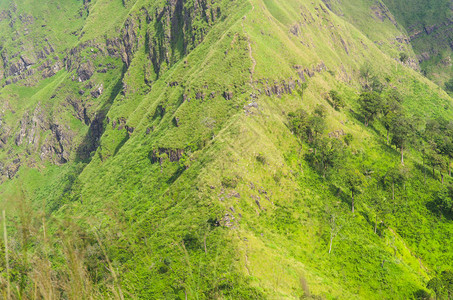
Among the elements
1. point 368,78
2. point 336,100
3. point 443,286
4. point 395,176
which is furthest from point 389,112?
point 443,286

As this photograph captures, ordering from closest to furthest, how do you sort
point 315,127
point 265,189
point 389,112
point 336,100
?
point 265,189 < point 315,127 < point 336,100 < point 389,112

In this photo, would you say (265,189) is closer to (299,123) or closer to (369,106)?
(299,123)

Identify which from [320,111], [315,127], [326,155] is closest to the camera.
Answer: [326,155]

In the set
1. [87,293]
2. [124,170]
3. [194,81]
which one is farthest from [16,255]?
[124,170]

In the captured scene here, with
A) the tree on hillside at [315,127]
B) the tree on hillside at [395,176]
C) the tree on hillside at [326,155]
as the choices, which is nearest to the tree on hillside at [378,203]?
the tree on hillside at [395,176]

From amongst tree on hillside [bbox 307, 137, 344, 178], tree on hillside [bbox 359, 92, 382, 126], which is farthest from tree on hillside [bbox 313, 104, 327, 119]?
tree on hillside [bbox 359, 92, 382, 126]
